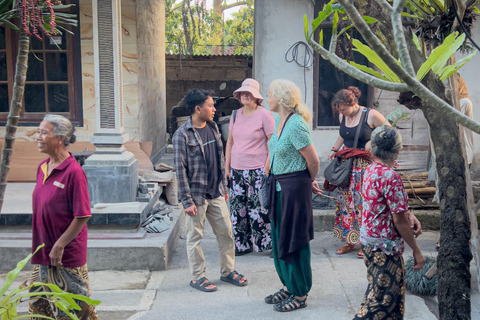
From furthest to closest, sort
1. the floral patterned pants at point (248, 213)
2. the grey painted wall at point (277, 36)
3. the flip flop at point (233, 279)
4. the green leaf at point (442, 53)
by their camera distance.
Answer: the grey painted wall at point (277, 36)
the floral patterned pants at point (248, 213)
the flip flop at point (233, 279)
the green leaf at point (442, 53)

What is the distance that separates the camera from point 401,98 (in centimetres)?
344

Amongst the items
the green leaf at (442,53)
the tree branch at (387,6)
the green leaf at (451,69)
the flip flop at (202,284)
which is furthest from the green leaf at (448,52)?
the flip flop at (202,284)

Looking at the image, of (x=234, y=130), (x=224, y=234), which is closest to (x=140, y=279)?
(x=224, y=234)

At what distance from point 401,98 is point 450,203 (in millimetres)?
703

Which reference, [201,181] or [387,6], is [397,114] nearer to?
[387,6]

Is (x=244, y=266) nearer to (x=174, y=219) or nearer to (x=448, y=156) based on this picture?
(x=174, y=219)

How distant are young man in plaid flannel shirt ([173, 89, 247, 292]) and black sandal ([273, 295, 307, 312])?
2.17ft

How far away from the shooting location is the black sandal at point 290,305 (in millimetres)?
4668

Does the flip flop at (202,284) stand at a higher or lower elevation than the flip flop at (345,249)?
lower

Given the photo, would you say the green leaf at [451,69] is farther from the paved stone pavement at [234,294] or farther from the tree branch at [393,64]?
the paved stone pavement at [234,294]

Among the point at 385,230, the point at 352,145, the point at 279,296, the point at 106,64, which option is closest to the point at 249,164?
the point at 352,145

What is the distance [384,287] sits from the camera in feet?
12.4

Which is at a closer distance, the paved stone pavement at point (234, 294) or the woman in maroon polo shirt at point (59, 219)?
the woman in maroon polo shirt at point (59, 219)

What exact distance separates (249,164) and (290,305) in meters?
1.74
